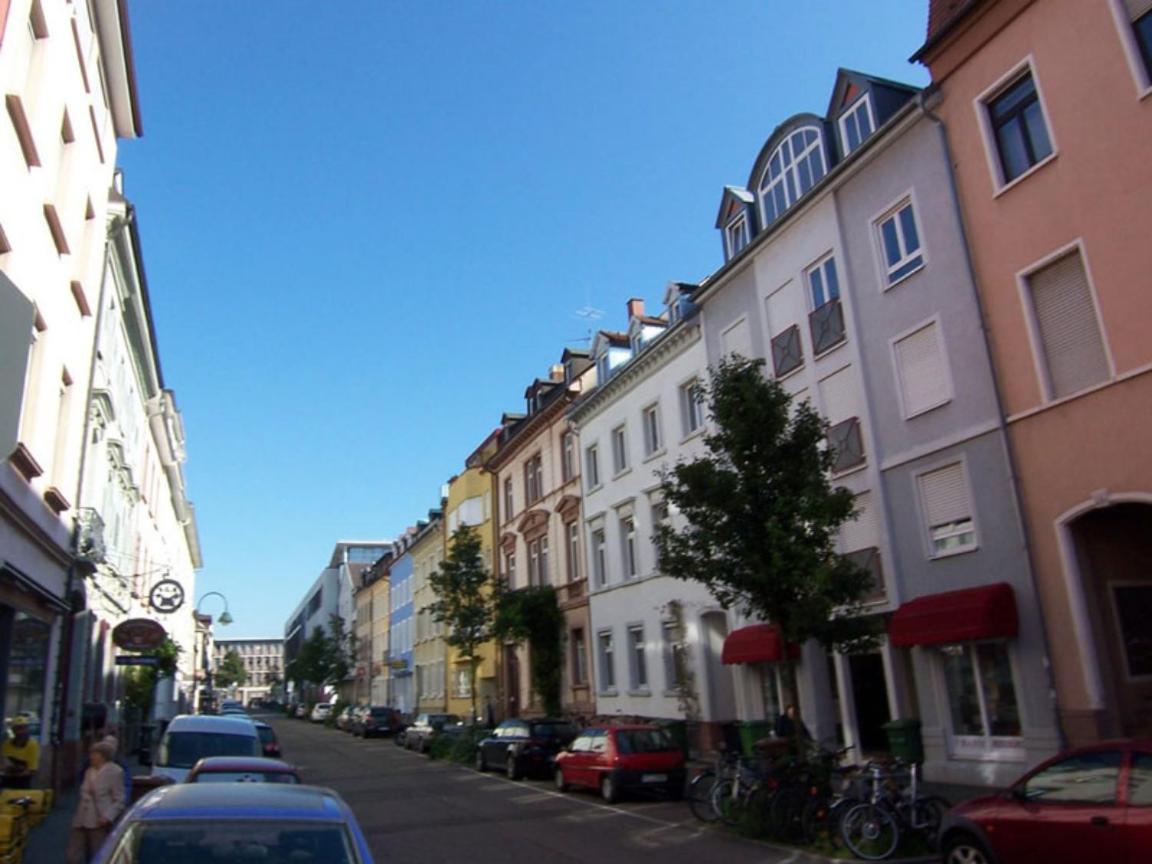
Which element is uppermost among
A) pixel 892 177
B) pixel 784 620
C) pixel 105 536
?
pixel 892 177

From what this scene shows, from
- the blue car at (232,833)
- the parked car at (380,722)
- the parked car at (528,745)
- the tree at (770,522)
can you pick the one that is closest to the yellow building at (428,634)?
the parked car at (380,722)

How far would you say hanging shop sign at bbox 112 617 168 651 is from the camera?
931 inches

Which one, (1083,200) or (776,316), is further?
(776,316)

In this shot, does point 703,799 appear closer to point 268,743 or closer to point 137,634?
point 268,743

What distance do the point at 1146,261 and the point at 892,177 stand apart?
6422 mm

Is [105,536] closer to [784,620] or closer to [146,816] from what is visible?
[784,620]

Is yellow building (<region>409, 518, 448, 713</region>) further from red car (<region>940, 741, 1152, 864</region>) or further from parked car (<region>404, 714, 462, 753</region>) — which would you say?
red car (<region>940, 741, 1152, 864</region>)

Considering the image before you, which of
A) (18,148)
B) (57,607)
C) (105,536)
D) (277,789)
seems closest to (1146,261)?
(277,789)

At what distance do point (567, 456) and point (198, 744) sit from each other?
21200 mm

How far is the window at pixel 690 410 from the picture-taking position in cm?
2561

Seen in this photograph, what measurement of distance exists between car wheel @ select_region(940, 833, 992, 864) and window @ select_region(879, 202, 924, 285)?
38.0ft

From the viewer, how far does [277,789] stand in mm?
5637

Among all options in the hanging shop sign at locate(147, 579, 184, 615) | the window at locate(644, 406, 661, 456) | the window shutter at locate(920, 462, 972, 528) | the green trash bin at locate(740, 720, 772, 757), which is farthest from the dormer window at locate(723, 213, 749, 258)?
the hanging shop sign at locate(147, 579, 184, 615)

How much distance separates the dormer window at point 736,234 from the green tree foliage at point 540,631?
15269 millimetres
